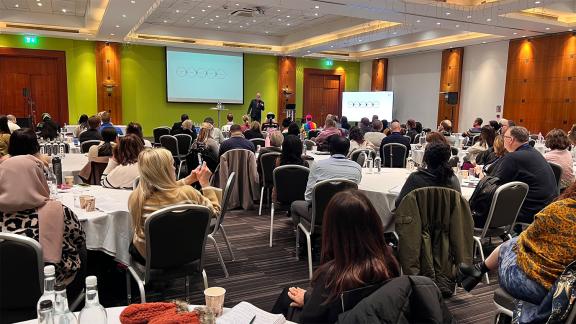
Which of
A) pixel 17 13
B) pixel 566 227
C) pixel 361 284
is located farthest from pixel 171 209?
pixel 17 13

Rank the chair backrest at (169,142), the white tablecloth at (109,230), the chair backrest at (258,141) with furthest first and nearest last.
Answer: the chair backrest at (169,142)
the chair backrest at (258,141)
the white tablecloth at (109,230)

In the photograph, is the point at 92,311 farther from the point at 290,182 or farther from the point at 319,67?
the point at 319,67

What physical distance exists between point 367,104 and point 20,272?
1678 centimetres

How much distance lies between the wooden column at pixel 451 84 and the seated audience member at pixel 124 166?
12.9 m

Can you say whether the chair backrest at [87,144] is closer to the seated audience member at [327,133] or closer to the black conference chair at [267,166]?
the black conference chair at [267,166]

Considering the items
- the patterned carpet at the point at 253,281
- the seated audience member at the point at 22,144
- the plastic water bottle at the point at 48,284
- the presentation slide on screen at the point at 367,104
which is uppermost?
the presentation slide on screen at the point at 367,104

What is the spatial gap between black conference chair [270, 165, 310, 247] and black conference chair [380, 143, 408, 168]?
9.64 ft

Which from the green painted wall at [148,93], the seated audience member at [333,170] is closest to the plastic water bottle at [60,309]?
the seated audience member at [333,170]

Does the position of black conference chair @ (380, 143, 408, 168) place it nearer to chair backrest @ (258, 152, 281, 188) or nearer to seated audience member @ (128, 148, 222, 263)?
chair backrest @ (258, 152, 281, 188)

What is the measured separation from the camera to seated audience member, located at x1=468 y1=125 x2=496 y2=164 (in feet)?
20.2

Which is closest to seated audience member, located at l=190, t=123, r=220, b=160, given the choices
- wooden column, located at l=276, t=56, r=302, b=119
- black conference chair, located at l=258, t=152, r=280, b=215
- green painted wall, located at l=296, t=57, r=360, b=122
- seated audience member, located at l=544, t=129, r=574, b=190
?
black conference chair, located at l=258, t=152, r=280, b=215

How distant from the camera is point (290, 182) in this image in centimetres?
482

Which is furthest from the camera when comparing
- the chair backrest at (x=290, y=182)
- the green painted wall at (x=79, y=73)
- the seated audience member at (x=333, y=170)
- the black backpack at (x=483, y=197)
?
the green painted wall at (x=79, y=73)

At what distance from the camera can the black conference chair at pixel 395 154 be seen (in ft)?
23.9
